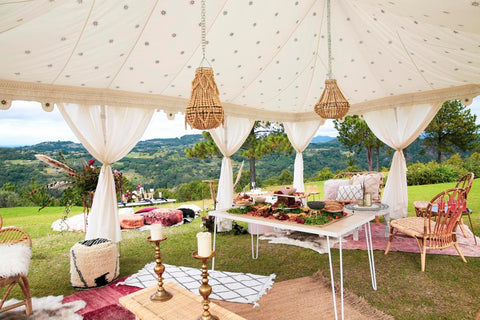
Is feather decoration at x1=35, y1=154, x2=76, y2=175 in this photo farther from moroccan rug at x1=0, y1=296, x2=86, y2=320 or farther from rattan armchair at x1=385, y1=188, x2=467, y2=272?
rattan armchair at x1=385, y1=188, x2=467, y2=272

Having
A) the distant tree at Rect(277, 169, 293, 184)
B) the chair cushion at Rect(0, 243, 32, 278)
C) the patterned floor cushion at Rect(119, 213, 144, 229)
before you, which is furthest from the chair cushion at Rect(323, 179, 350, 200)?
the distant tree at Rect(277, 169, 293, 184)

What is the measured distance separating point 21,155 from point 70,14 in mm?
7334

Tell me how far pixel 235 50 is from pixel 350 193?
3.42m

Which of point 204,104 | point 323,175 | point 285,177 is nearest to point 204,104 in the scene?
point 204,104

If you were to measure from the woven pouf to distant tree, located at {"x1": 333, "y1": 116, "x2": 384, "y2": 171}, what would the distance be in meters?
11.7

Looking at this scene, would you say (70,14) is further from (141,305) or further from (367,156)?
(367,156)

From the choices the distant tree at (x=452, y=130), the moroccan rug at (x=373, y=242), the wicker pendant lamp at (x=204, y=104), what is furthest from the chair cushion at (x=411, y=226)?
the distant tree at (x=452, y=130)

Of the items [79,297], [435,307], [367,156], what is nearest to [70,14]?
[79,297]

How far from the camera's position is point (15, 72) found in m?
3.39

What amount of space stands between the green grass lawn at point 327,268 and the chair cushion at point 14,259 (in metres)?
0.73

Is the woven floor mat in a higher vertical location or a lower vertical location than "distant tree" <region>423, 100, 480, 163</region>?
lower

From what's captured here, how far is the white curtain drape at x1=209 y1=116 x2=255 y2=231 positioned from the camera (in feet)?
19.0

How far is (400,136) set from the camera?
19.2ft

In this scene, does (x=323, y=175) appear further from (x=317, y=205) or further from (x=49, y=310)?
(x=49, y=310)
